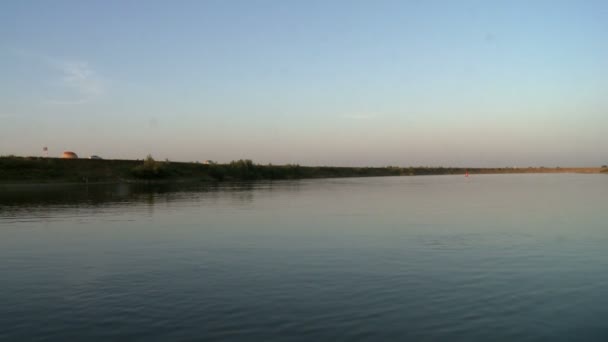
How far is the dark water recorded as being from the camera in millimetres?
10586

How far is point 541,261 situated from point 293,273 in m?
9.06

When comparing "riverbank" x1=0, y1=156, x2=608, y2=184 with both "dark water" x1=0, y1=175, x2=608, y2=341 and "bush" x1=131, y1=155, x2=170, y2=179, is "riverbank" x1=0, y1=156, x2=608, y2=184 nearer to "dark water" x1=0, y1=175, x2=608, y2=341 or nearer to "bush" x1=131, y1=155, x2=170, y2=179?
"bush" x1=131, y1=155, x2=170, y2=179

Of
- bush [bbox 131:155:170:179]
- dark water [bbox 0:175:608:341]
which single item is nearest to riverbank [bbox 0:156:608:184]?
bush [bbox 131:155:170:179]

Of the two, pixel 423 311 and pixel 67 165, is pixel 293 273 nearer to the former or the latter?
pixel 423 311

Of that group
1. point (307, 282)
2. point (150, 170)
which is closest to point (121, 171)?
point (150, 170)

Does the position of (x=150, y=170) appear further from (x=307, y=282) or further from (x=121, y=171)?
(x=307, y=282)

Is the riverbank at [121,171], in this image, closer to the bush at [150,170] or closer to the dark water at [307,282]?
the bush at [150,170]

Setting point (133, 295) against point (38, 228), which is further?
point (38, 228)

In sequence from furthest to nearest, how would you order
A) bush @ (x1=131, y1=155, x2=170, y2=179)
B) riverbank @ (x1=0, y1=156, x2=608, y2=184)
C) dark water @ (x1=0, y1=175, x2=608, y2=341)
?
bush @ (x1=131, y1=155, x2=170, y2=179)
riverbank @ (x1=0, y1=156, x2=608, y2=184)
dark water @ (x1=0, y1=175, x2=608, y2=341)

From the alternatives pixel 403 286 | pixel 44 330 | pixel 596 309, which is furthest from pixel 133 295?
pixel 596 309

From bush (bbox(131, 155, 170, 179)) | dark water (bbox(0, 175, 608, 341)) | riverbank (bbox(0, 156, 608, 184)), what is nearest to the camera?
dark water (bbox(0, 175, 608, 341))

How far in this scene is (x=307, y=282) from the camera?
48.2 ft

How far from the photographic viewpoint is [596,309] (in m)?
11.8

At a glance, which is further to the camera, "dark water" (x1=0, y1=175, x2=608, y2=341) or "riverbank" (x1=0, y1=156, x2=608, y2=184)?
"riverbank" (x1=0, y1=156, x2=608, y2=184)
